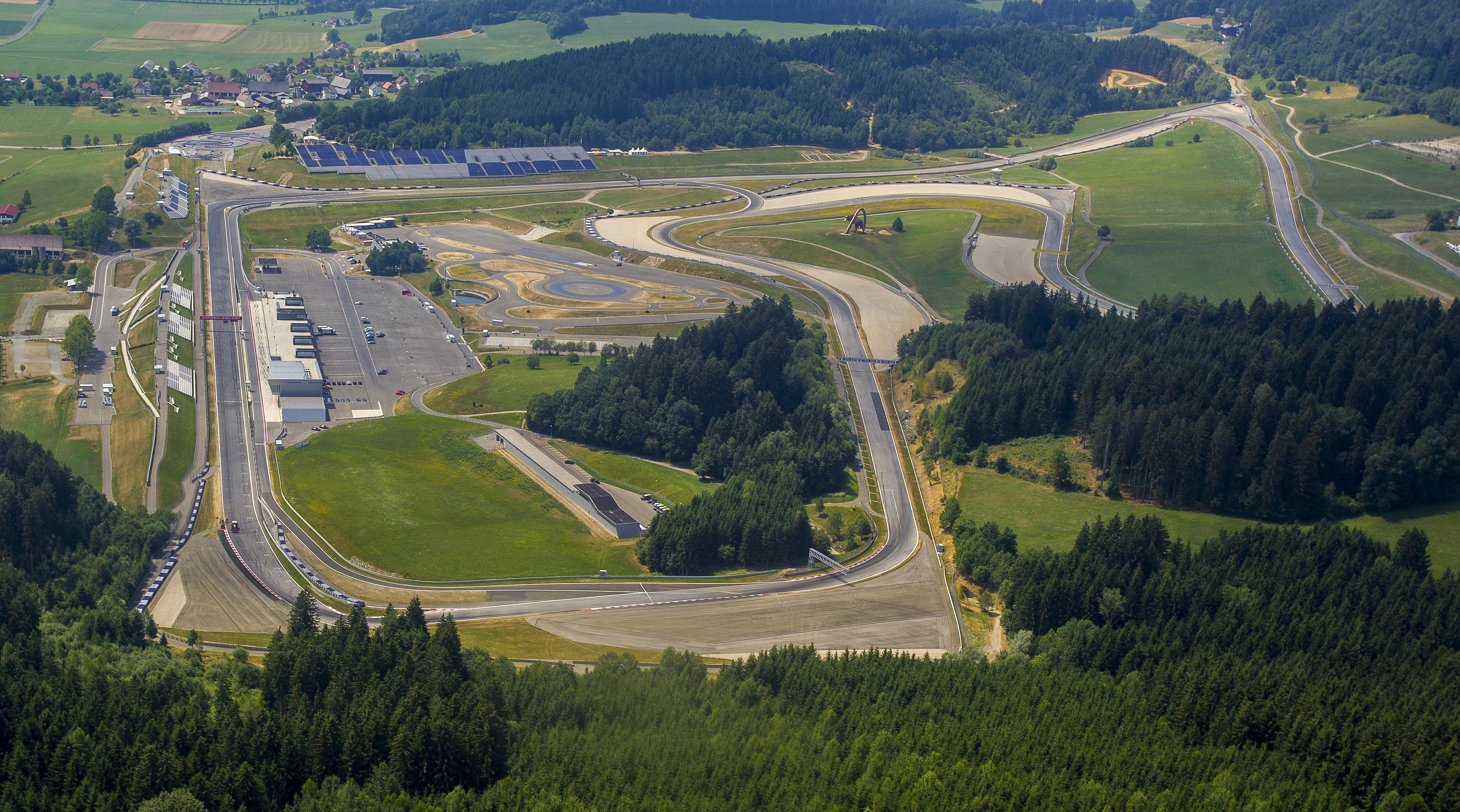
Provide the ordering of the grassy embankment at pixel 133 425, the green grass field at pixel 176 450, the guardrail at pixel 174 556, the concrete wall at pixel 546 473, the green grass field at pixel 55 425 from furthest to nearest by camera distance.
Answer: the green grass field at pixel 55 425
the grassy embankment at pixel 133 425
the green grass field at pixel 176 450
the concrete wall at pixel 546 473
the guardrail at pixel 174 556

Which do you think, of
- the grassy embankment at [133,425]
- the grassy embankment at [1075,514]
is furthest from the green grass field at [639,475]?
the grassy embankment at [133,425]

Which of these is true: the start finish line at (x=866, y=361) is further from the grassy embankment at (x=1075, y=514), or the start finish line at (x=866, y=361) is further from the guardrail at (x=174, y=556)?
the guardrail at (x=174, y=556)

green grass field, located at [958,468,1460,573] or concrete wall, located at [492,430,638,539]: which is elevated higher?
green grass field, located at [958,468,1460,573]

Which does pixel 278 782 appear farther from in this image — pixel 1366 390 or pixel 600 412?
pixel 1366 390

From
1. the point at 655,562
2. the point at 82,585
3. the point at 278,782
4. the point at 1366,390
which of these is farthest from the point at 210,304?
the point at 1366,390

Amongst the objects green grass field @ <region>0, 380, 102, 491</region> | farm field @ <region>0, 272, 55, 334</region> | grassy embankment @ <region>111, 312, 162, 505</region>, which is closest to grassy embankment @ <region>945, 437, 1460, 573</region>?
grassy embankment @ <region>111, 312, 162, 505</region>

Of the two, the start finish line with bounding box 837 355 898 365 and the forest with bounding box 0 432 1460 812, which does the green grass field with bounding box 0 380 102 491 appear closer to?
the forest with bounding box 0 432 1460 812

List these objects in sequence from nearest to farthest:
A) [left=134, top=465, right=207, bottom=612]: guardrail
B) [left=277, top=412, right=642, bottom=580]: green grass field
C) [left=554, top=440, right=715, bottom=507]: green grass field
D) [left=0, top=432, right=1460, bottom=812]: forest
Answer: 1. [left=0, top=432, right=1460, bottom=812]: forest
2. [left=134, top=465, right=207, bottom=612]: guardrail
3. [left=277, top=412, right=642, bottom=580]: green grass field
4. [left=554, top=440, right=715, bottom=507]: green grass field
